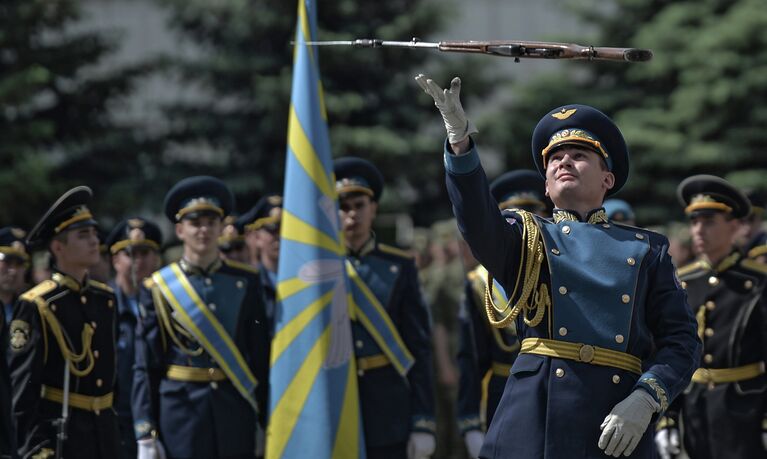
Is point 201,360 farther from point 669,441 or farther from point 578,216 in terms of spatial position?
point 578,216

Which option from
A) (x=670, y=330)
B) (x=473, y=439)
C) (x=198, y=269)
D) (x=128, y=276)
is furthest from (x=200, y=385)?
(x=670, y=330)

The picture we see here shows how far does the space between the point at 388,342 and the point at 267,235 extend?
2.51m

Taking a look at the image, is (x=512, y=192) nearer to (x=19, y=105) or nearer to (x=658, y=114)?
(x=19, y=105)

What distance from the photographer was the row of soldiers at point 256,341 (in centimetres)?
771

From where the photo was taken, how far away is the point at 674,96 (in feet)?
74.6

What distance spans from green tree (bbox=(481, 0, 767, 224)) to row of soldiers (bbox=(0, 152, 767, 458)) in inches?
550

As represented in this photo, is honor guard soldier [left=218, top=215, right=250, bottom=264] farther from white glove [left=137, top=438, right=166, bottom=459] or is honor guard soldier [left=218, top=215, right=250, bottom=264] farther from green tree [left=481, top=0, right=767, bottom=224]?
green tree [left=481, top=0, right=767, bottom=224]

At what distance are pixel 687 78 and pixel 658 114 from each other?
0.78m

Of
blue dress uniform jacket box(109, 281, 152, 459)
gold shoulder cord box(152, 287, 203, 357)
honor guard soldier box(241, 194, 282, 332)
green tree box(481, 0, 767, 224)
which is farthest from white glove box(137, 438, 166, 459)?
green tree box(481, 0, 767, 224)

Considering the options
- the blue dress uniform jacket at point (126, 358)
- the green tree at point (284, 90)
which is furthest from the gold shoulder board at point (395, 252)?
the green tree at point (284, 90)

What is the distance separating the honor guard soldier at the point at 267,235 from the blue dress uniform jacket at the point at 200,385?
158cm

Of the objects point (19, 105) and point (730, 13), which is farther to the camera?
point (730, 13)

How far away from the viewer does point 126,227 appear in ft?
34.3

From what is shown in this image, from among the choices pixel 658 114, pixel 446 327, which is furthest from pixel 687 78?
pixel 446 327
